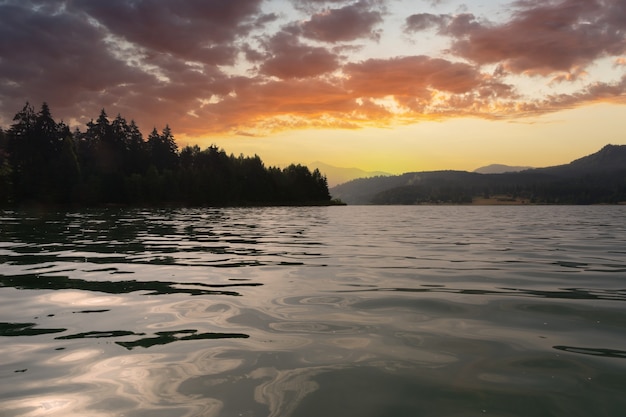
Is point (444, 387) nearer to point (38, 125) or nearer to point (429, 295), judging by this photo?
point (429, 295)

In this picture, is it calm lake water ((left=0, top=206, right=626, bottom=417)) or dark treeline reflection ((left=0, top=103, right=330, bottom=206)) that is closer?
calm lake water ((left=0, top=206, right=626, bottom=417))

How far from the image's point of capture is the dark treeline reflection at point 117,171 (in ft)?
356

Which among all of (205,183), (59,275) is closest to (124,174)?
(205,183)

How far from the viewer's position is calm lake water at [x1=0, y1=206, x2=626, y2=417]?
15.7ft

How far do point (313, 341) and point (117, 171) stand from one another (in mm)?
134735

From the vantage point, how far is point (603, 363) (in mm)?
5824

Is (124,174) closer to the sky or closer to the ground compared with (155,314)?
closer to the sky

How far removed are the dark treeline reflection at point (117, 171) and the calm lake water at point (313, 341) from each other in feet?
362

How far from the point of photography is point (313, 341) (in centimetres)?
691

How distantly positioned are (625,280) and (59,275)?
1736 cm

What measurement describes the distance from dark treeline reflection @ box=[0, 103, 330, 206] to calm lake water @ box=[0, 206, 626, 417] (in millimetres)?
110228

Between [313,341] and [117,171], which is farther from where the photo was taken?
[117,171]

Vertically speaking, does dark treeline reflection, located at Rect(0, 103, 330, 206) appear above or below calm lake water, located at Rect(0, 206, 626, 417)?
above

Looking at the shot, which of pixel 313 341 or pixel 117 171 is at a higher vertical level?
pixel 117 171
